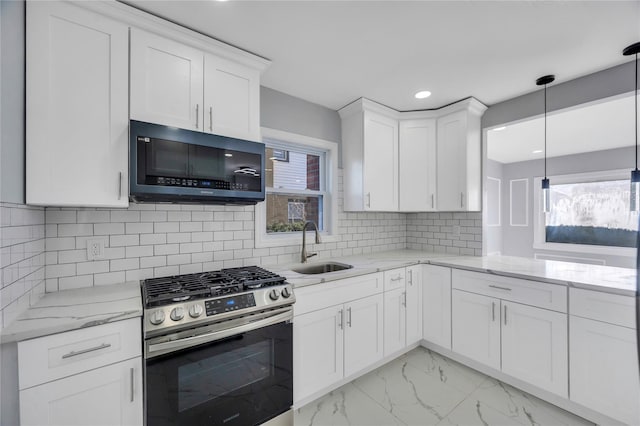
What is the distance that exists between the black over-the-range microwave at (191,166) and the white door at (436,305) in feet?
6.06

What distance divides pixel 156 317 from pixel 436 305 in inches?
93.4

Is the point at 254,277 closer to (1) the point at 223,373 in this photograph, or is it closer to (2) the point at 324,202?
(1) the point at 223,373

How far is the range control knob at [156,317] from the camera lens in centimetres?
132

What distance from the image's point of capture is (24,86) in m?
1.29

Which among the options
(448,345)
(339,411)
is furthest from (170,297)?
(448,345)

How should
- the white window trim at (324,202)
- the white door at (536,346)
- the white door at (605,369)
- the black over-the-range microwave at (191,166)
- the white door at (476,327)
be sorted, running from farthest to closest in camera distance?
the white window trim at (324,202) → the white door at (476,327) → the white door at (536,346) → the white door at (605,369) → the black over-the-range microwave at (191,166)

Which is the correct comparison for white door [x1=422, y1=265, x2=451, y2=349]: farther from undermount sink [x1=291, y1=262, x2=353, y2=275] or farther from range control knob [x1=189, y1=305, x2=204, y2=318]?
range control knob [x1=189, y1=305, x2=204, y2=318]

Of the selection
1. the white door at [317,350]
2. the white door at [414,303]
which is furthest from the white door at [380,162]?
the white door at [317,350]

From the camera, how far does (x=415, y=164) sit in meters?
3.04

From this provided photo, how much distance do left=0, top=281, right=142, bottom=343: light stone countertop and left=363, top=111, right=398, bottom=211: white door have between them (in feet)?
6.82

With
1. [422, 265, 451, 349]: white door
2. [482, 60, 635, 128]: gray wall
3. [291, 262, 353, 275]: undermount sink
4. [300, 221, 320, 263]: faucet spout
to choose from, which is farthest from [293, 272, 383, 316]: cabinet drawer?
[482, 60, 635, 128]: gray wall

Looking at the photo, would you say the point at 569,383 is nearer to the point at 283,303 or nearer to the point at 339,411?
the point at 339,411

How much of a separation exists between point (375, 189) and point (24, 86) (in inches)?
99.7

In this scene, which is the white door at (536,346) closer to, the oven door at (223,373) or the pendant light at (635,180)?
the pendant light at (635,180)
